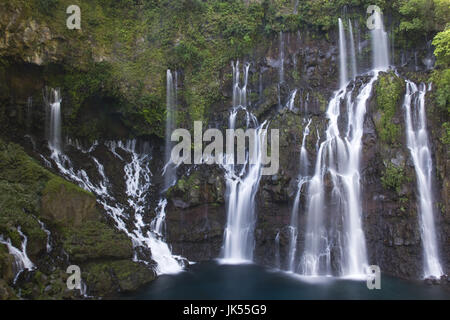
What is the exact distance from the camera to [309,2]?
2053 cm

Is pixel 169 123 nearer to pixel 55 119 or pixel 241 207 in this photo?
pixel 55 119

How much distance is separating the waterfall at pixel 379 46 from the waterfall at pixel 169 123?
10.6 metres

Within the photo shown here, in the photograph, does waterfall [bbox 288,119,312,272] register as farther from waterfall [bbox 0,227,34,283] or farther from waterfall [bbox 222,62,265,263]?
waterfall [bbox 0,227,34,283]

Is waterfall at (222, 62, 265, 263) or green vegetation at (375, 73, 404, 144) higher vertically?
green vegetation at (375, 73, 404, 144)

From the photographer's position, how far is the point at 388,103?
14703 millimetres

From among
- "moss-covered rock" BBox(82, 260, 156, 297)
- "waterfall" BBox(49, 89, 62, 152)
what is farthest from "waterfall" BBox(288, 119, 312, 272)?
"waterfall" BBox(49, 89, 62, 152)

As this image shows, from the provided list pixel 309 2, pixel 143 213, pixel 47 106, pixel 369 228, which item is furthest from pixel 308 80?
pixel 47 106

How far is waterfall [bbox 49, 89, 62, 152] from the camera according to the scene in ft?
54.1

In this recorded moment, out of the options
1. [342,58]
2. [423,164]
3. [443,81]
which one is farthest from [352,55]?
[423,164]

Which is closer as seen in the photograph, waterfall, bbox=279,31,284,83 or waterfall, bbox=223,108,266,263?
waterfall, bbox=223,108,266,263

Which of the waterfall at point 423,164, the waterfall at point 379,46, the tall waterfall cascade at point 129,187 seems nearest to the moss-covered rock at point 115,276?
the tall waterfall cascade at point 129,187

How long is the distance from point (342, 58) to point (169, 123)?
975cm

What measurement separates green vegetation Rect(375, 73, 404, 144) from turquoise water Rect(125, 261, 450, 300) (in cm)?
544

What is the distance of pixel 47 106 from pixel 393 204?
15.2 m
